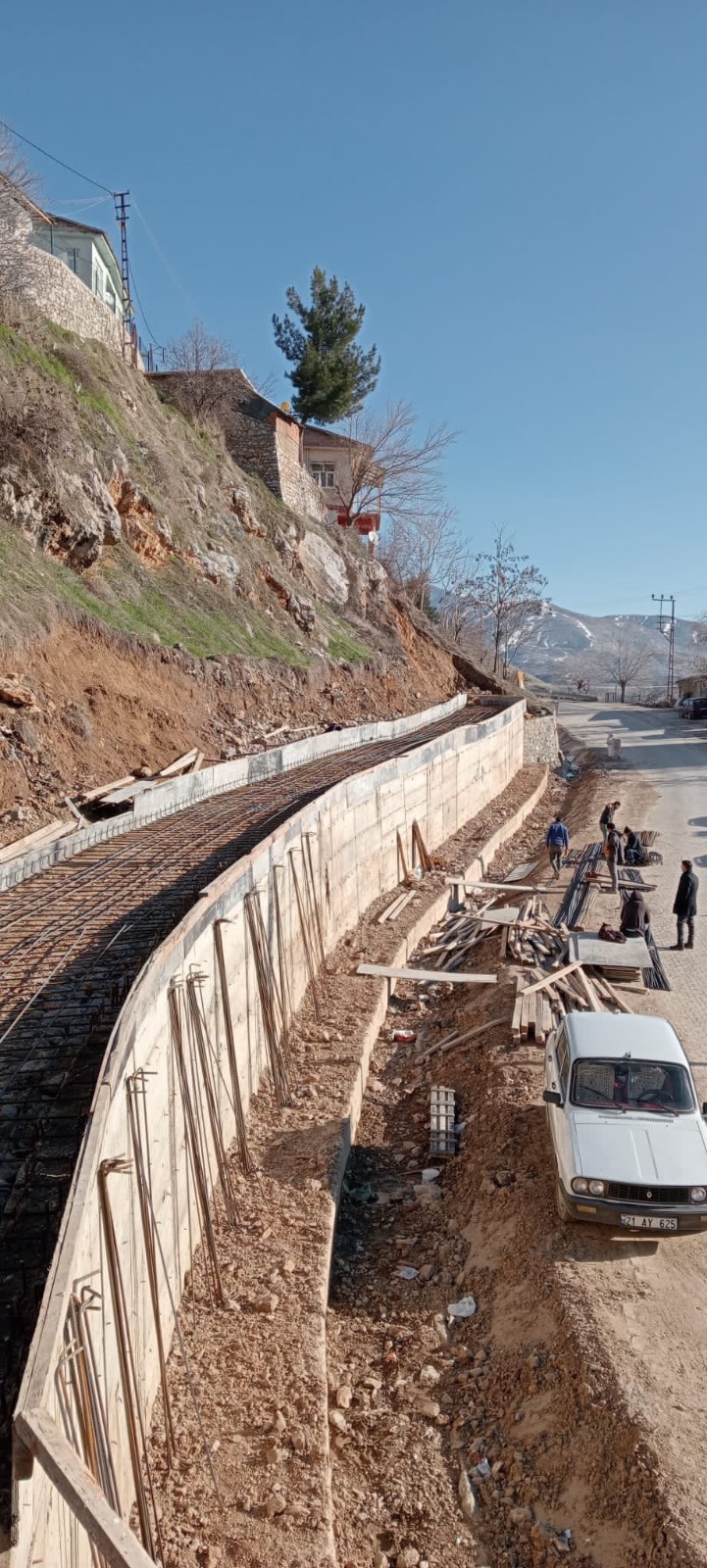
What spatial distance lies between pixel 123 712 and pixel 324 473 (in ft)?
104

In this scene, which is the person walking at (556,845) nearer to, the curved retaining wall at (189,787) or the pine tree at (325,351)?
the curved retaining wall at (189,787)

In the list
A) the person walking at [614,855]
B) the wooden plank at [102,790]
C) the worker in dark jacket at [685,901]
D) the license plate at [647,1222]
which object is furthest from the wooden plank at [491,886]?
the license plate at [647,1222]

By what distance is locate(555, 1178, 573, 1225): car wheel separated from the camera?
8.73m

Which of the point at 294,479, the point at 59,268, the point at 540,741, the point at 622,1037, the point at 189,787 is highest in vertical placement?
the point at 59,268

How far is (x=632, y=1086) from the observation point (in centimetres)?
946

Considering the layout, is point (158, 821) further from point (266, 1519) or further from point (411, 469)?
point (411, 469)

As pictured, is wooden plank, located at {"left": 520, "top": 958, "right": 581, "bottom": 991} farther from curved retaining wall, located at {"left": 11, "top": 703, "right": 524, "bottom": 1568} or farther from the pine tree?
the pine tree

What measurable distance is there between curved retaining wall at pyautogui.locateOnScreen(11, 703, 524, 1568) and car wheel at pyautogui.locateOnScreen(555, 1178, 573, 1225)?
320 centimetres

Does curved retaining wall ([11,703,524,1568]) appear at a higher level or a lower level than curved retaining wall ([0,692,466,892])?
lower

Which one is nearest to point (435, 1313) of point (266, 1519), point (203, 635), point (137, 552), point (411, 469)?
point (266, 1519)

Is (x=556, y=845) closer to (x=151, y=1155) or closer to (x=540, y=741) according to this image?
(x=151, y=1155)

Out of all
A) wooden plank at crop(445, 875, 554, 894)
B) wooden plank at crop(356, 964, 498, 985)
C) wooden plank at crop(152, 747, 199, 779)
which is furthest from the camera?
wooden plank at crop(445, 875, 554, 894)

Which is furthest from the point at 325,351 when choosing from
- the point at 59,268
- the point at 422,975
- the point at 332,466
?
the point at 422,975

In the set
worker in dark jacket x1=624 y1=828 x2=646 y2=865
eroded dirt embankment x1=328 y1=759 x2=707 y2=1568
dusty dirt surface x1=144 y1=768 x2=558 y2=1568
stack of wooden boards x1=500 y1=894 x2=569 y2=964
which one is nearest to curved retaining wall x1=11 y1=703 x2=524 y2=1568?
dusty dirt surface x1=144 y1=768 x2=558 y2=1568
